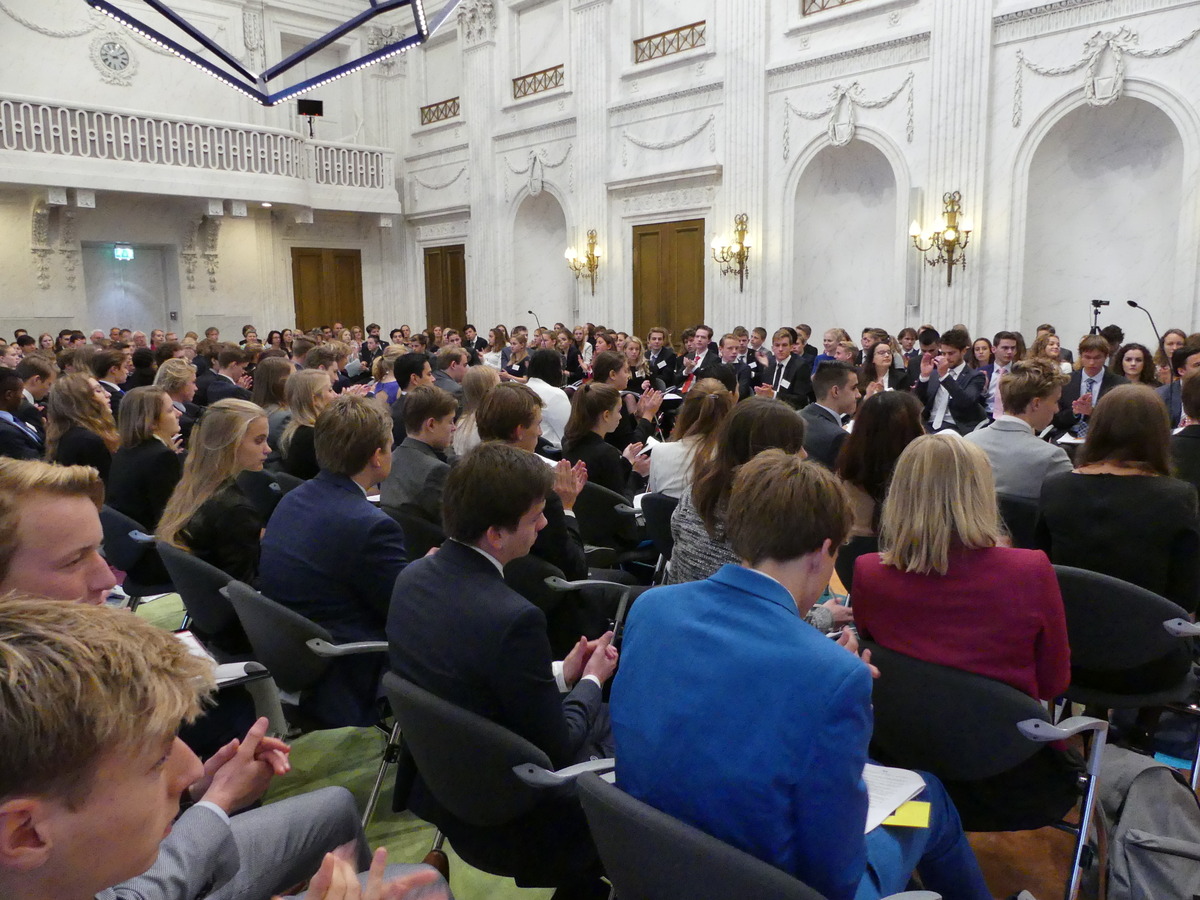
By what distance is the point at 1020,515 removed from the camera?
3.45 metres

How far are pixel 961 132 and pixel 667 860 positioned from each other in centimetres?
977

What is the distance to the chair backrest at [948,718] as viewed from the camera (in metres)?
1.83

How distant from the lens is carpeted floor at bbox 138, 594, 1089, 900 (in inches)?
98.3

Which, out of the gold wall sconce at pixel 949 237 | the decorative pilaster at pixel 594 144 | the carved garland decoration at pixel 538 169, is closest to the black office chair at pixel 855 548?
the gold wall sconce at pixel 949 237

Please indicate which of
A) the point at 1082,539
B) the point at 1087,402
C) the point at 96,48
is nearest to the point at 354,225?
the point at 96,48

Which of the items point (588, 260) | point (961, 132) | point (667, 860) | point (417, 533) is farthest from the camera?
point (588, 260)

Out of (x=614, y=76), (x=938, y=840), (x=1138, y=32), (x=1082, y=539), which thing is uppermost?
(x=614, y=76)

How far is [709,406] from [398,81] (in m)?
16.1

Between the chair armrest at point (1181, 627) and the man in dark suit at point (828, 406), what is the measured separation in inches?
81.9

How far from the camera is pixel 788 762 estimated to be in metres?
1.33

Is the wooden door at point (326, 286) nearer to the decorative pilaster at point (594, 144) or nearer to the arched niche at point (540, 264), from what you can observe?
the arched niche at point (540, 264)

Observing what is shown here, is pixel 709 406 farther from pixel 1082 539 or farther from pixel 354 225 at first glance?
pixel 354 225

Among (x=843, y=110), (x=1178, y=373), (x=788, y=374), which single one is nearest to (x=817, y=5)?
(x=843, y=110)

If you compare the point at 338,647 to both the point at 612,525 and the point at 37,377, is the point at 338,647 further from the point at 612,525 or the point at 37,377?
the point at 37,377
